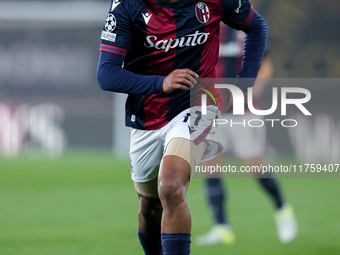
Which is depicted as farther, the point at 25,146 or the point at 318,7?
the point at 25,146

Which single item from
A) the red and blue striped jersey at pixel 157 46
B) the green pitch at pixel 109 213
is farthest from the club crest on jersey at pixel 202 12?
the green pitch at pixel 109 213

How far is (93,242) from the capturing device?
5406mm

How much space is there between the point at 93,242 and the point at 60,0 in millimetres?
11582

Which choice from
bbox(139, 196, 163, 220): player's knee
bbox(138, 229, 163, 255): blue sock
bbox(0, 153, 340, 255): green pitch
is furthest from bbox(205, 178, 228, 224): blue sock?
bbox(139, 196, 163, 220): player's knee

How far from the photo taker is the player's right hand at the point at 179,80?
133 inches

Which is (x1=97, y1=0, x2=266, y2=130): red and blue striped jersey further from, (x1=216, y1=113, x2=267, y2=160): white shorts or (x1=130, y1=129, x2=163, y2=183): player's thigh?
(x1=216, y1=113, x2=267, y2=160): white shorts

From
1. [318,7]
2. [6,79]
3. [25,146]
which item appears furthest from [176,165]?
[6,79]

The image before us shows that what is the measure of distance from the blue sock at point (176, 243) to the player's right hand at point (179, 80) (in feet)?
2.21

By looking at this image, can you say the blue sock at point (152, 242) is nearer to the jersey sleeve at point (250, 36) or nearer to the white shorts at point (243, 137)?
the jersey sleeve at point (250, 36)

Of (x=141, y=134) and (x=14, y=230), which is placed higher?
(x=141, y=134)

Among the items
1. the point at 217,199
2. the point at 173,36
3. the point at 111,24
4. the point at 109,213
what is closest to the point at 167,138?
the point at 173,36

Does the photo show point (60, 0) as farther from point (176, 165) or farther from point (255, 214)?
point (176, 165)

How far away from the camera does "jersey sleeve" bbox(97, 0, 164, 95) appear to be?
3.48 meters

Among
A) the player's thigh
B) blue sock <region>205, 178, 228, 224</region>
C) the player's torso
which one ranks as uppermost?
the player's torso
